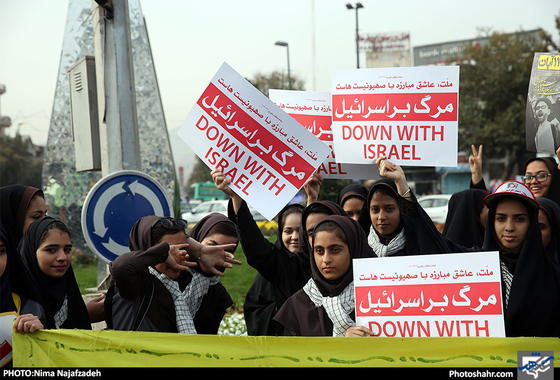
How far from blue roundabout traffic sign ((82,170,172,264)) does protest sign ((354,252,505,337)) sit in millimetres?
1764

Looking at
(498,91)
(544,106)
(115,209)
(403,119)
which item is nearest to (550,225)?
(403,119)

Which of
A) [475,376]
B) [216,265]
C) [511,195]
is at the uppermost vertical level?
[511,195]

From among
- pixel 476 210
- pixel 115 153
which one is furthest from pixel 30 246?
pixel 476 210

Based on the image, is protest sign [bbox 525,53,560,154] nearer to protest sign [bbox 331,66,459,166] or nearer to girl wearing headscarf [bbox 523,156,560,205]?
girl wearing headscarf [bbox 523,156,560,205]

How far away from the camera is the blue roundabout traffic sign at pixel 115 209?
3.79 m

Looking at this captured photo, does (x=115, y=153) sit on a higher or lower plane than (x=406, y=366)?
higher

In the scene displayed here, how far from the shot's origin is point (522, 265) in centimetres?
293

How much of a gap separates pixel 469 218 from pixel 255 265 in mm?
1720

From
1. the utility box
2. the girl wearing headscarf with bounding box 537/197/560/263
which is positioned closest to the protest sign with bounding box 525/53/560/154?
the girl wearing headscarf with bounding box 537/197/560/263

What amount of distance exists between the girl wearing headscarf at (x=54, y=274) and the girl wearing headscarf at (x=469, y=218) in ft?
8.84

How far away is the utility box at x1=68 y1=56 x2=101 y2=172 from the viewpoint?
4695 mm

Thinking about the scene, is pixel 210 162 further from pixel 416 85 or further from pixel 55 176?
pixel 55 176

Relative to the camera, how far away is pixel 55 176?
27.0 feet

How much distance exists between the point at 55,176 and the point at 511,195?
6692 millimetres
